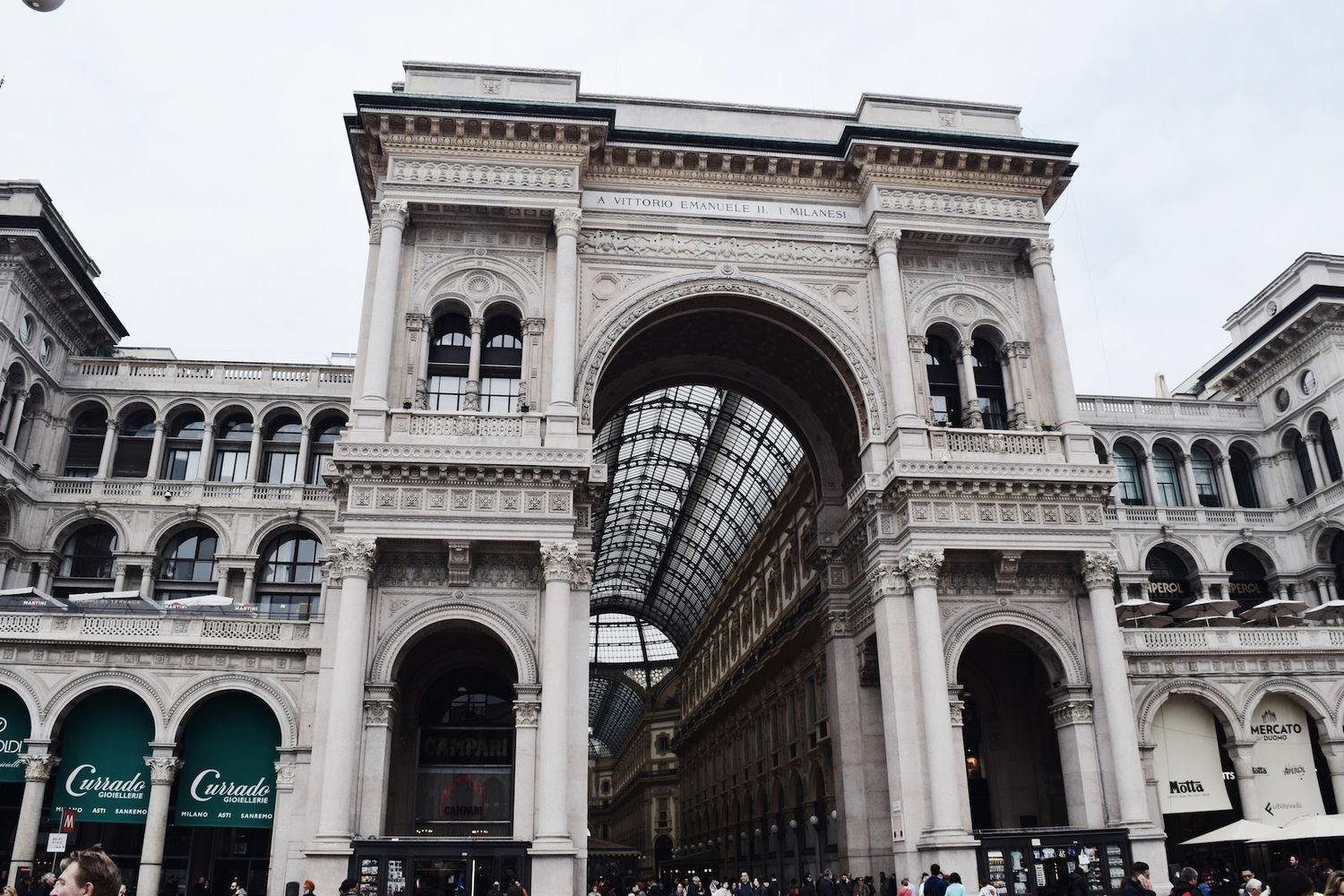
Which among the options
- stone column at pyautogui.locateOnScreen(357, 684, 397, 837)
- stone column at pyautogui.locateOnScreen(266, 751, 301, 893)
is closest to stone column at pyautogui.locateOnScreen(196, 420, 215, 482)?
stone column at pyautogui.locateOnScreen(266, 751, 301, 893)

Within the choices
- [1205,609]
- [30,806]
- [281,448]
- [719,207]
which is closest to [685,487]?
[281,448]

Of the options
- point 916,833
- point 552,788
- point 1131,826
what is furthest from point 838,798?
point 552,788

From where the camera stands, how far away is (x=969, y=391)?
32.3 metres

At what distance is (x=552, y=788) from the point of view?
25500mm

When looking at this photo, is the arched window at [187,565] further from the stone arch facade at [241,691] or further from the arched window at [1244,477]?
the arched window at [1244,477]

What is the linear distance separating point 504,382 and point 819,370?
1043 cm

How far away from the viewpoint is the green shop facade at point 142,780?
1236 inches

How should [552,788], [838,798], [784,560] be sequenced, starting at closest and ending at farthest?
1. [552,788]
2. [838,798]
3. [784,560]

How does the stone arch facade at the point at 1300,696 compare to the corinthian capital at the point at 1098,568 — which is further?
the stone arch facade at the point at 1300,696

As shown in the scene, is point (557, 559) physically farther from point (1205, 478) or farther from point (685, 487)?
point (685, 487)

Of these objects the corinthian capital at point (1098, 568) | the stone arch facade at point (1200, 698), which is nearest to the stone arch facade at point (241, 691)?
the corinthian capital at point (1098, 568)

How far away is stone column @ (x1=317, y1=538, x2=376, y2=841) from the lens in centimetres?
2491

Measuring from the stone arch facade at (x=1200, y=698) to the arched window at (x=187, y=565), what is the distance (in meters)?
34.4

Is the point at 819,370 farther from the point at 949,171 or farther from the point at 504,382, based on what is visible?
the point at 504,382
